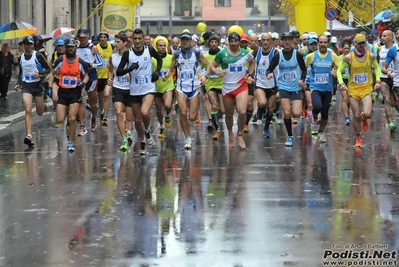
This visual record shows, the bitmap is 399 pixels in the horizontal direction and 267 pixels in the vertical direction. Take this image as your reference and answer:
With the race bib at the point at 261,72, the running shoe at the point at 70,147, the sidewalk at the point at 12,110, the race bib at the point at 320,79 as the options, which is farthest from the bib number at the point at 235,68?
the sidewalk at the point at 12,110

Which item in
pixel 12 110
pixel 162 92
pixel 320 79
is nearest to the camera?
pixel 320 79

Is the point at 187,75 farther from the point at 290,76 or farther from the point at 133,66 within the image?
the point at 290,76

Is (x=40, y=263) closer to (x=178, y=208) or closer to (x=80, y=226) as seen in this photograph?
(x=80, y=226)

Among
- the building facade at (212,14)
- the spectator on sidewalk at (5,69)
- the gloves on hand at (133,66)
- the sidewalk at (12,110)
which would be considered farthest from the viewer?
the building facade at (212,14)

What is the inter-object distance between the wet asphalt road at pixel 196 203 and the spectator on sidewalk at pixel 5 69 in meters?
12.2

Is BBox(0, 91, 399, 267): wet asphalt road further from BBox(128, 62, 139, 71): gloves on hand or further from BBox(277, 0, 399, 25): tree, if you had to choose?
BBox(277, 0, 399, 25): tree

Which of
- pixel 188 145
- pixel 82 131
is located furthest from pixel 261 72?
pixel 82 131

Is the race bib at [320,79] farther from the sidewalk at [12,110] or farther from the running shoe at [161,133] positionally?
the sidewalk at [12,110]

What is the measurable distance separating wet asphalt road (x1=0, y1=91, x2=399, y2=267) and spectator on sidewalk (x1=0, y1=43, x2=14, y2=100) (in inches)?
479

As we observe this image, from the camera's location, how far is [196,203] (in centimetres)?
937

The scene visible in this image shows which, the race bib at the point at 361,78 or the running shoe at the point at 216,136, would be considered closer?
the race bib at the point at 361,78

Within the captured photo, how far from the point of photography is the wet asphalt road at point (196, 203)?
7.18m

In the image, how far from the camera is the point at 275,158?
13.0 metres

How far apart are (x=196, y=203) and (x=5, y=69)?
19.5 m
